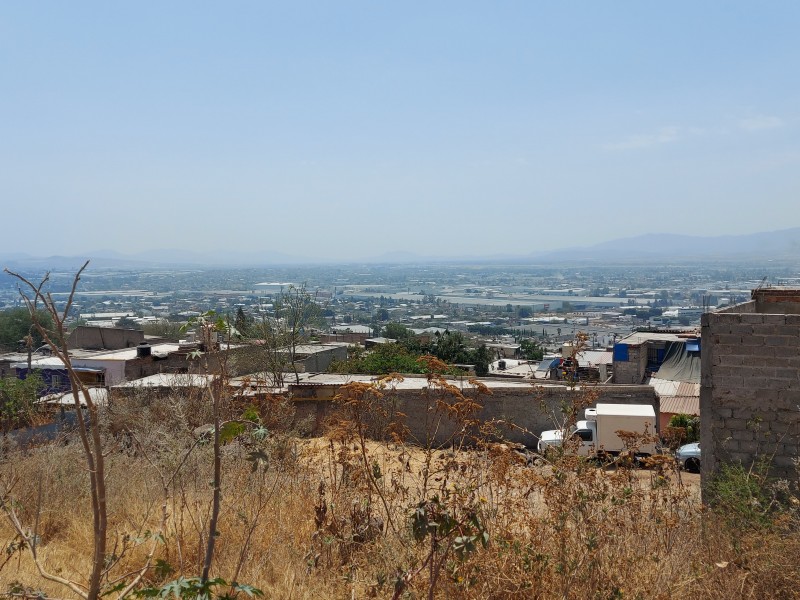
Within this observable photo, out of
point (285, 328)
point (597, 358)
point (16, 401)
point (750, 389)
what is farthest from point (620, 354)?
point (16, 401)

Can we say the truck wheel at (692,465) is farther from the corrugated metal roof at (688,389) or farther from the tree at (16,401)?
the tree at (16,401)

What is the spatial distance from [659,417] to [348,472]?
12.9m

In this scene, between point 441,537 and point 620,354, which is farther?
point 620,354

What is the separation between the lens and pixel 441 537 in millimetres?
3117

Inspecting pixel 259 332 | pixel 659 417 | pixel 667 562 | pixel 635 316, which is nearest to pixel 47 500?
pixel 667 562

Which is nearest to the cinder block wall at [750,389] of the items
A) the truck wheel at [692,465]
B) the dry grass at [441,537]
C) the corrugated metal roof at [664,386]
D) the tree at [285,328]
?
the dry grass at [441,537]

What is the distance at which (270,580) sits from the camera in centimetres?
416

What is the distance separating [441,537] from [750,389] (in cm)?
486

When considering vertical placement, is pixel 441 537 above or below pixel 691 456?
above

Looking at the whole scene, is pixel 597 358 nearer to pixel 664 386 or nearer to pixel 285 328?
pixel 664 386

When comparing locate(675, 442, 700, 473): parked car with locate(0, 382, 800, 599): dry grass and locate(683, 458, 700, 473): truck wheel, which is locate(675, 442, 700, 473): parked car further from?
locate(0, 382, 800, 599): dry grass

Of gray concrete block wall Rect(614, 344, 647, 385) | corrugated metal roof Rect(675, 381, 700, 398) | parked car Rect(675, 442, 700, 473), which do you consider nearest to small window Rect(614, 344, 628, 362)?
gray concrete block wall Rect(614, 344, 647, 385)

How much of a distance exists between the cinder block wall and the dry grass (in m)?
1.87

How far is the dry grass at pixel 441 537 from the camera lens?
11.7 ft
